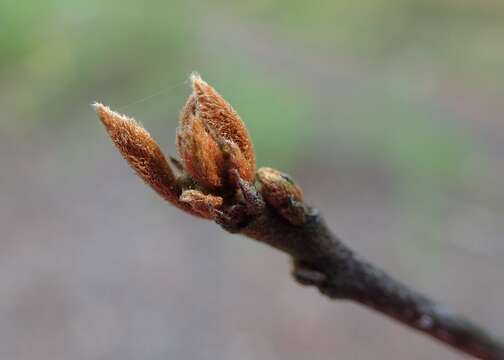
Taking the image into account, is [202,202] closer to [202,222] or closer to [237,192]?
[237,192]

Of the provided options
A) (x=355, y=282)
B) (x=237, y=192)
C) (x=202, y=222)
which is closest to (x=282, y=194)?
(x=237, y=192)

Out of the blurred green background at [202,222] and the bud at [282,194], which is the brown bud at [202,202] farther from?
the blurred green background at [202,222]

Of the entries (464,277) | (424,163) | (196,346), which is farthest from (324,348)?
(424,163)

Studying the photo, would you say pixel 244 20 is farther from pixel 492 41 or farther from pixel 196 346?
pixel 196 346

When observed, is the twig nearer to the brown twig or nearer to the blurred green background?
the brown twig

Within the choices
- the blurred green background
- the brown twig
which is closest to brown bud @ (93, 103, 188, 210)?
the brown twig

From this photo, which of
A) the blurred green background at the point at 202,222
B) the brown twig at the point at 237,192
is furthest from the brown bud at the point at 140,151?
the blurred green background at the point at 202,222

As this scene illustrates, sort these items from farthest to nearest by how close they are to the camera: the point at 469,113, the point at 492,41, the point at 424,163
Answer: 1. the point at 492,41
2. the point at 469,113
3. the point at 424,163
